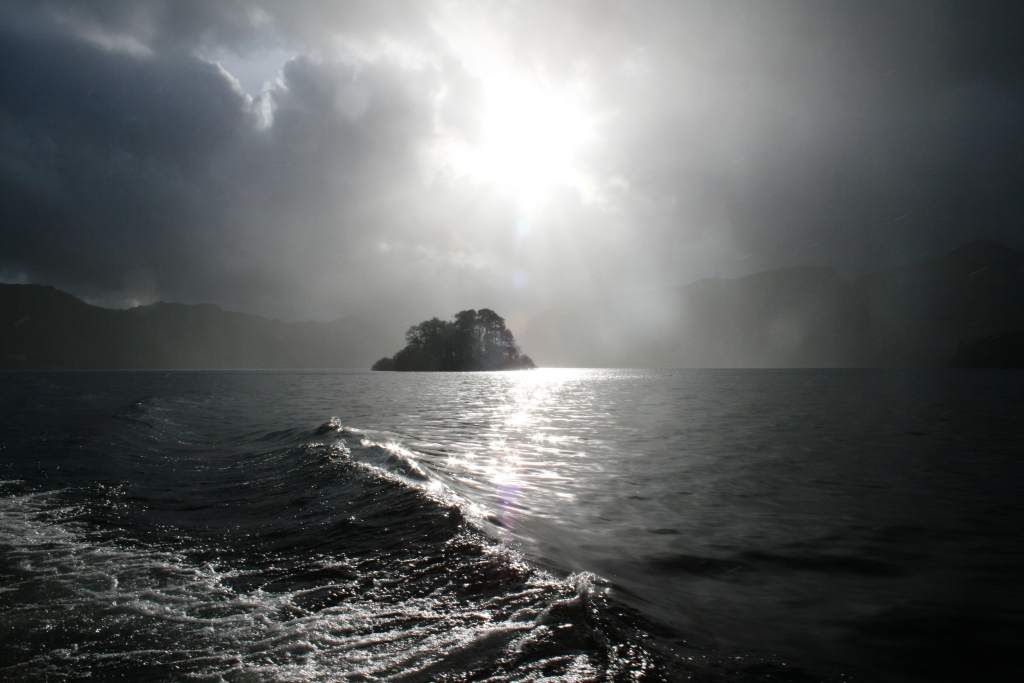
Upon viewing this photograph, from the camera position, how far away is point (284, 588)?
6684 mm

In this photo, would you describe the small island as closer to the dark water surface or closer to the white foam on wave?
the dark water surface

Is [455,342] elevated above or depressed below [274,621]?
above

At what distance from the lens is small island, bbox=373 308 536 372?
571 ft

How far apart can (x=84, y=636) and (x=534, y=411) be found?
32743mm

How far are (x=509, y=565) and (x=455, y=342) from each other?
168 meters

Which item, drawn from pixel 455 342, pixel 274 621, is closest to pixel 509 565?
pixel 274 621

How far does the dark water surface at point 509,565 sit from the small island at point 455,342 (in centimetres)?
15539

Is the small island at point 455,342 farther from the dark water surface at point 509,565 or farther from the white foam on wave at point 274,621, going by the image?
the white foam on wave at point 274,621

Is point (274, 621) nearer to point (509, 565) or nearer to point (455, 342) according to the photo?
point (509, 565)

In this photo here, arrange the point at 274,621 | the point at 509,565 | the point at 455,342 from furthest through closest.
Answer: the point at 455,342
the point at 509,565
the point at 274,621

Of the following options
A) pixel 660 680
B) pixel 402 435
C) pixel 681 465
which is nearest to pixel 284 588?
pixel 660 680

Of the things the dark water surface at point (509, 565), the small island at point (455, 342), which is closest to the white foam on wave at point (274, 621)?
the dark water surface at point (509, 565)

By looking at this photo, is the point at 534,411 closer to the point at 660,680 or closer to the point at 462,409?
the point at 462,409

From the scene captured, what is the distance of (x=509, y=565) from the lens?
23.8 ft
